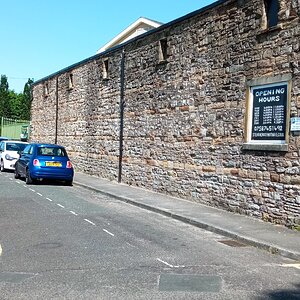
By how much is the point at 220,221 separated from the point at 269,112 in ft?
9.01

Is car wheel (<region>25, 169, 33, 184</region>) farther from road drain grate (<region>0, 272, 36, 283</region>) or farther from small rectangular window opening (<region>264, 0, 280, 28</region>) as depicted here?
road drain grate (<region>0, 272, 36, 283</region>)

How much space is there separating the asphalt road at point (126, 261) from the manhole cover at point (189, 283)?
12 mm

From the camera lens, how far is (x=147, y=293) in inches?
216

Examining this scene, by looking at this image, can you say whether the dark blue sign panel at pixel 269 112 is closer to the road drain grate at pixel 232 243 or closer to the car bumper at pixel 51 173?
the road drain grate at pixel 232 243

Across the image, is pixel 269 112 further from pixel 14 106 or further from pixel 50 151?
pixel 14 106

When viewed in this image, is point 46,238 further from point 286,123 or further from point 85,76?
point 85,76

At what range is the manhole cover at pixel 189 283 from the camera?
571cm

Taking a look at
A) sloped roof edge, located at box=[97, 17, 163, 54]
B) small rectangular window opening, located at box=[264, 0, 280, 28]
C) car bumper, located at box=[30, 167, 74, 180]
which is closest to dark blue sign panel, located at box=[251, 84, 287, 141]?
small rectangular window opening, located at box=[264, 0, 280, 28]

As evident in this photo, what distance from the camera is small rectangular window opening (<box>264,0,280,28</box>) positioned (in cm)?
1081

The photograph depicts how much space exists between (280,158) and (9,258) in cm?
617

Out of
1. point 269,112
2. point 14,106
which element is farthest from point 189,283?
point 14,106

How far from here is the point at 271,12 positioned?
36.2ft

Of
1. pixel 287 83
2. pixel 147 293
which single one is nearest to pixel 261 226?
pixel 287 83

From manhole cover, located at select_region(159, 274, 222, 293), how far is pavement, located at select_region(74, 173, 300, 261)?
6.98ft
